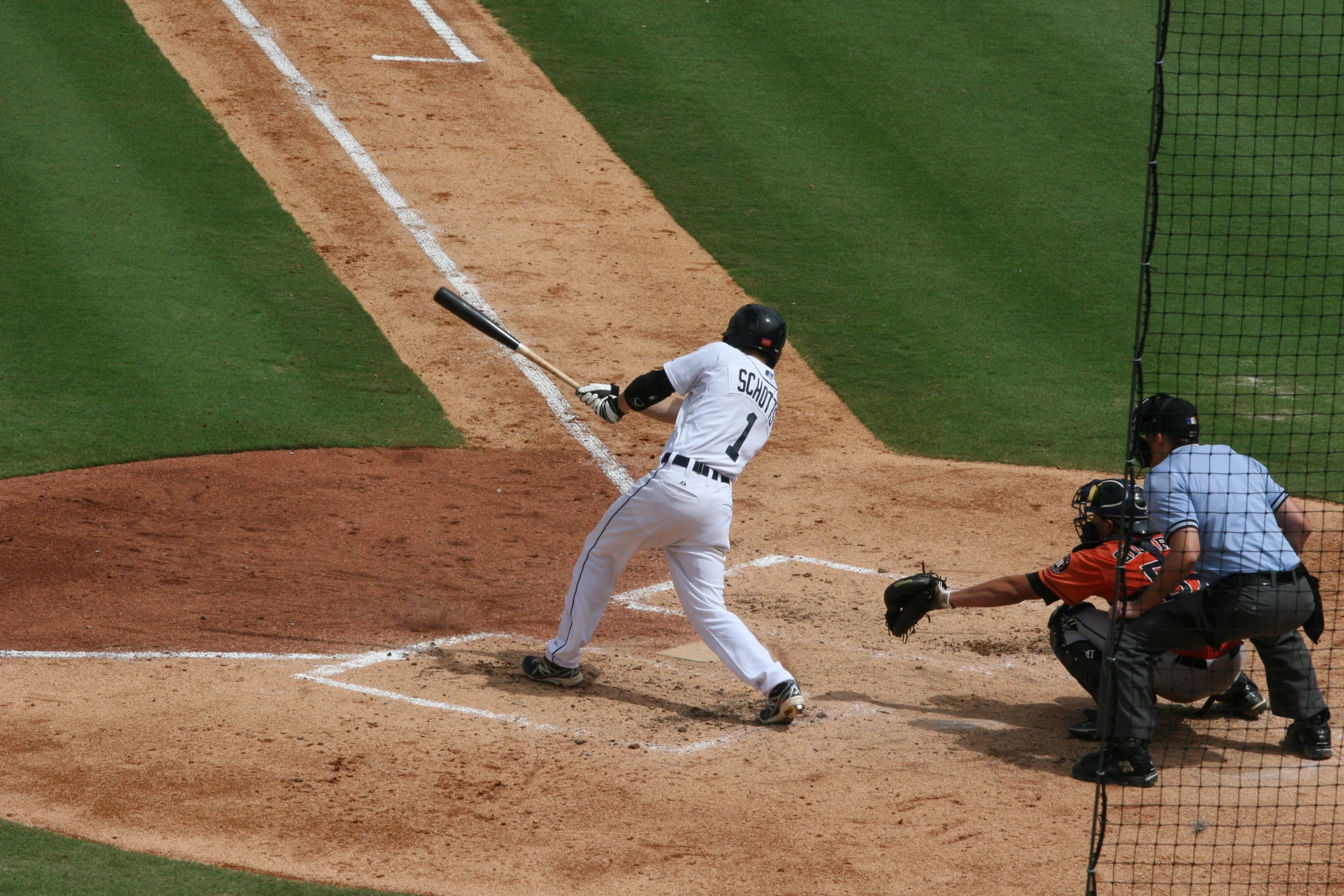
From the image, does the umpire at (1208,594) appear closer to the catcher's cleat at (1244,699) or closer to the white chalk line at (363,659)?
the catcher's cleat at (1244,699)

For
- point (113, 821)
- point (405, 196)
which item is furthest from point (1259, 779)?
A: point (405, 196)

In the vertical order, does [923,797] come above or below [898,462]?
above

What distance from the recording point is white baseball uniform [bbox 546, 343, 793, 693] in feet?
21.5

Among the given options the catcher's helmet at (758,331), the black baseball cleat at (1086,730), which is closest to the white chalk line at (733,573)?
the catcher's helmet at (758,331)

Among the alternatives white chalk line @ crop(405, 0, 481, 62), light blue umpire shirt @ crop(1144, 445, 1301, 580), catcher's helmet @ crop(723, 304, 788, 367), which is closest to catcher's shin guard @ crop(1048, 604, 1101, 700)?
light blue umpire shirt @ crop(1144, 445, 1301, 580)

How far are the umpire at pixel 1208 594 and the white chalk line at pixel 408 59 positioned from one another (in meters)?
12.1

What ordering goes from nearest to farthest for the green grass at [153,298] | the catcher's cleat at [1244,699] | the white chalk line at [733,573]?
the catcher's cleat at [1244,699], the white chalk line at [733,573], the green grass at [153,298]

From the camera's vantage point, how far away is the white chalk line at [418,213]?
1072 cm

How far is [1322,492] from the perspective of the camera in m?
10.2

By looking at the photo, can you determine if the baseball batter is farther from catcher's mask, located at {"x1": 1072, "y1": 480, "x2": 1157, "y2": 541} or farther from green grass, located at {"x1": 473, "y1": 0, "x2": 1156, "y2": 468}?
green grass, located at {"x1": 473, "y1": 0, "x2": 1156, "y2": 468}

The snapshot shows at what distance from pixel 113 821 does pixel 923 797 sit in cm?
328

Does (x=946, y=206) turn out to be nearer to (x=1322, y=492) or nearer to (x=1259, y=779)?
(x=1322, y=492)

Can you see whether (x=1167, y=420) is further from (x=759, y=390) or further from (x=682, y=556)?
(x=682, y=556)

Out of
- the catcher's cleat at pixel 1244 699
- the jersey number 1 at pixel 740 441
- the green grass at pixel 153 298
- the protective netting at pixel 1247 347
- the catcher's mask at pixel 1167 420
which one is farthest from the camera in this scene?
the green grass at pixel 153 298
